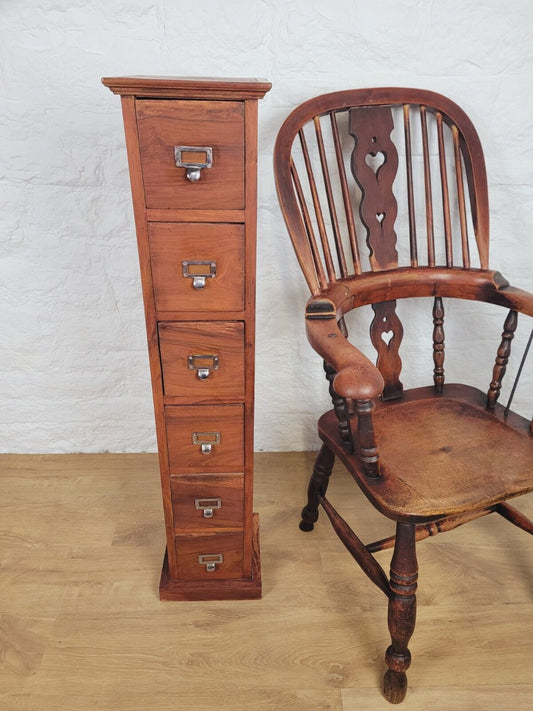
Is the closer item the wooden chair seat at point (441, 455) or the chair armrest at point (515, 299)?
the wooden chair seat at point (441, 455)

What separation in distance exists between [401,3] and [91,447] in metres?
1.70

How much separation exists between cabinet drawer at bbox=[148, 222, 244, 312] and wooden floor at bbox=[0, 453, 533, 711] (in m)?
0.83

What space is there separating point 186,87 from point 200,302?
407 millimetres

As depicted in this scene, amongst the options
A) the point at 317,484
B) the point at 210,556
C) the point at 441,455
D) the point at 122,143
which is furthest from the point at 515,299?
the point at 122,143

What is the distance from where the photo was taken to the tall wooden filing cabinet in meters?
1.05

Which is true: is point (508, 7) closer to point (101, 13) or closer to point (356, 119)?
point (356, 119)

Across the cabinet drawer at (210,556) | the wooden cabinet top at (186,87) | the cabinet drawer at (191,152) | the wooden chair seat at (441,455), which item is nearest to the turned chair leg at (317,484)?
the wooden chair seat at (441,455)

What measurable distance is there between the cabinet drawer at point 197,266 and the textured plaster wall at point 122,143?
1.97 ft

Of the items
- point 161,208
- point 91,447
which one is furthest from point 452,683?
point 91,447

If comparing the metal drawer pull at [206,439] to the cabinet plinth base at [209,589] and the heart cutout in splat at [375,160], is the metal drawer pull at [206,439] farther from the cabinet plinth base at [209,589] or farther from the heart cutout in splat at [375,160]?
the heart cutout in splat at [375,160]

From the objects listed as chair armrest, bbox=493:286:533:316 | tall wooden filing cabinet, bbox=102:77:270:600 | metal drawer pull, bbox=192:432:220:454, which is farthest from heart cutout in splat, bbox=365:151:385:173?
metal drawer pull, bbox=192:432:220:454

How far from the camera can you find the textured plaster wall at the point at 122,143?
152 centimetres

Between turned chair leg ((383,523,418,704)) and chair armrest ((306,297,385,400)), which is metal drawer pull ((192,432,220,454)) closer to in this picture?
chair armrest ((306,297,385,400))

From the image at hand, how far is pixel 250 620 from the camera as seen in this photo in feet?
4.83
